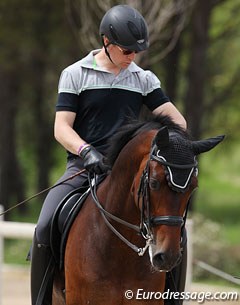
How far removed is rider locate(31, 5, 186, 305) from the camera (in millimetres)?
5777

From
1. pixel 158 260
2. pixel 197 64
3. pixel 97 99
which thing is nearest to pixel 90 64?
pixel 97 99

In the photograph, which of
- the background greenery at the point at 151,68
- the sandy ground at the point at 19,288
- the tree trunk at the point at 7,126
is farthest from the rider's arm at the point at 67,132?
the tree trunk at the point at 7,126

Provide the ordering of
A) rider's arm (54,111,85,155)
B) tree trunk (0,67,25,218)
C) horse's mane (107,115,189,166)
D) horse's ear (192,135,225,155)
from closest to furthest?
1. horse's ear (192,135,225,155)
2. horse's mane (107,115,189,166)
3. rider's arm (54,111,85,155)
4. tree trunk (0,67,25,218)

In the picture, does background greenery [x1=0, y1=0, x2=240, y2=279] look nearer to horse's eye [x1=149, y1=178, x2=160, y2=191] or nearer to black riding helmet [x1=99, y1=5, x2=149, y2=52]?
black riding helmet [x1=99, y1=5, x2=149, y2=52]

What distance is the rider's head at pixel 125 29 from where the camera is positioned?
572 centimetres

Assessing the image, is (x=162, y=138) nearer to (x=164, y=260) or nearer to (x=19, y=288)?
(x=164, y=260)

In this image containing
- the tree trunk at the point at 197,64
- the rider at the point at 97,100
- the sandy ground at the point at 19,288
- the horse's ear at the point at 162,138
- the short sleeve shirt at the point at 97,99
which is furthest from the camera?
the tree trunk at the point at 197,64

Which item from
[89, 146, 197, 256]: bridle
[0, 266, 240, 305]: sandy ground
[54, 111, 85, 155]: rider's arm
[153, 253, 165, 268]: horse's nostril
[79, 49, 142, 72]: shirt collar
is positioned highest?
[79, 49, 142, 72]: shirt collar

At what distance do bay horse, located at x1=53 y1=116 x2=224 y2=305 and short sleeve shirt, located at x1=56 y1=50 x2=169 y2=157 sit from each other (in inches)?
15.2

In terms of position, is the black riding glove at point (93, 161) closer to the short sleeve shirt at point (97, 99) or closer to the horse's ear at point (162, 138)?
the short sleeve shirt at point (97, 99)

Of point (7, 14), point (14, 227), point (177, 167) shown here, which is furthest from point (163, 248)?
point (7, 14)

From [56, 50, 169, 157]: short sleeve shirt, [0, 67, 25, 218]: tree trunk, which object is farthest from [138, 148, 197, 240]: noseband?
[0, 67, 25, 218]: tree trunk

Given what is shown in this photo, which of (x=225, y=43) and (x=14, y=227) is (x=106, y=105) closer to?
(x=14, y=227)

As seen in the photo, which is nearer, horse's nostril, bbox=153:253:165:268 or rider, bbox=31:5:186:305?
horse's nostril, bbox=153:253:165:268
